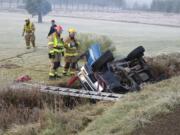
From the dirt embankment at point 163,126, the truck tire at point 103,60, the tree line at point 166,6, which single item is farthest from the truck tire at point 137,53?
the tree line at point 166,6

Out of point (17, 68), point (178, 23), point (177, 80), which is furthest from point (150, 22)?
point (177, 80)

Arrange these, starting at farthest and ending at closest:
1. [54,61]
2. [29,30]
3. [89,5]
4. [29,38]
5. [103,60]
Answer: [89,5] < [29,38] < [29,30] < [54,61] < [103,60]

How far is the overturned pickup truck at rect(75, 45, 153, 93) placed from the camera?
10.7m

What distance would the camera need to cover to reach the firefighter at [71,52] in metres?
13.1

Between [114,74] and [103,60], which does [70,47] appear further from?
[114,74]

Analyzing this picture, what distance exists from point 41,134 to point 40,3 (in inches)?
2471

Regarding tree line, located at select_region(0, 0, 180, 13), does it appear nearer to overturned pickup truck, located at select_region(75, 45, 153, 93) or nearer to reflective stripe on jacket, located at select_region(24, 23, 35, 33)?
reflective stripe on jacket, located at select_region(24, 23, 35, 33)

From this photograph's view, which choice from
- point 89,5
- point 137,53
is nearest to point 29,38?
point 137,53

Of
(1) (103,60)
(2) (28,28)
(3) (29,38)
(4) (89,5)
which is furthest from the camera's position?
(4) (89,5)

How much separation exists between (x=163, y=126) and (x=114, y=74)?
555 cm

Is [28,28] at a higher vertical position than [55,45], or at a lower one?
lower

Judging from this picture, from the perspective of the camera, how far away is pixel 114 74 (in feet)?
35.6

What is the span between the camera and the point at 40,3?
6775 cm

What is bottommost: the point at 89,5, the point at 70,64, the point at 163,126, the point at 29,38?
the point at 89,5
